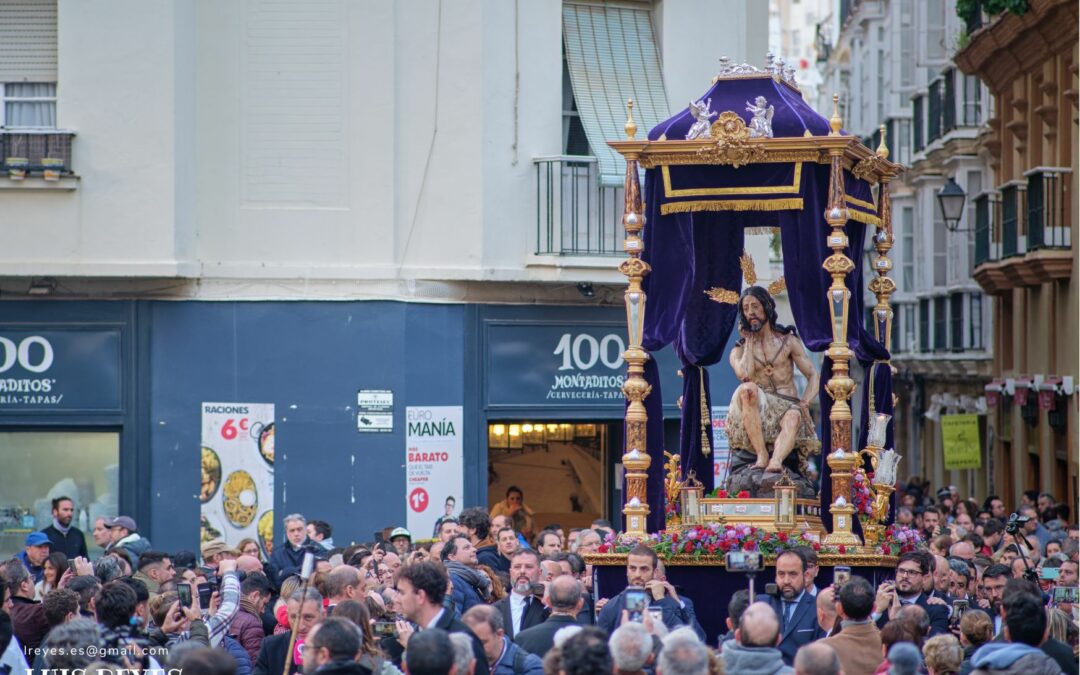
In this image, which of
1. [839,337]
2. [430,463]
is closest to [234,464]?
[430,463]

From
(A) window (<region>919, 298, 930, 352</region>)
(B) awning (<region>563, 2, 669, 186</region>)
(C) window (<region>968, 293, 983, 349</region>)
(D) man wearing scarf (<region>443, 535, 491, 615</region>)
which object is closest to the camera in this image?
(D) man wearing scarf (<region>443, 535, 491, 615</region>)

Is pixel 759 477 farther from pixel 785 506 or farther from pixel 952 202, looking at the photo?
pixel 952 202

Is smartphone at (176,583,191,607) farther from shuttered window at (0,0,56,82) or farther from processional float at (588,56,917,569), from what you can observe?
shuttered window at (0,0,56,82)

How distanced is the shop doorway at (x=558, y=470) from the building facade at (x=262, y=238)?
1607 millimetres

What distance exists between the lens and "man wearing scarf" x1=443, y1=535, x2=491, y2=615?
12.9 m

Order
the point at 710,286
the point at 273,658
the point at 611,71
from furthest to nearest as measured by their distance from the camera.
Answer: the point at 611,71 → the point at 710,286 → the point at 273,658

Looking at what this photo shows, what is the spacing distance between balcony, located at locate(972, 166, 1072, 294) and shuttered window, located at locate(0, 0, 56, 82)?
14106 millimetres

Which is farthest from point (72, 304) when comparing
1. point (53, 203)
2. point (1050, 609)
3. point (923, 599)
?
point (1050, 609)

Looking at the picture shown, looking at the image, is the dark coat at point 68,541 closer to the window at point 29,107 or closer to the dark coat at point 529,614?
the window at point 29,107

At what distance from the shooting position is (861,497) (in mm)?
15422

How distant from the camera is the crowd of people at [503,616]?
8.85m

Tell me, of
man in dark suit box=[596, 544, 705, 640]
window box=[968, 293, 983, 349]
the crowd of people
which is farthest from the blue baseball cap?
window box=[968, 293, 983, 349]

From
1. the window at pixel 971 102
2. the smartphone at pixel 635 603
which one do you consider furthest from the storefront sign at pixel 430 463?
the window at pixel 971 102

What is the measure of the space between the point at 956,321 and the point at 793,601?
25452 mm
